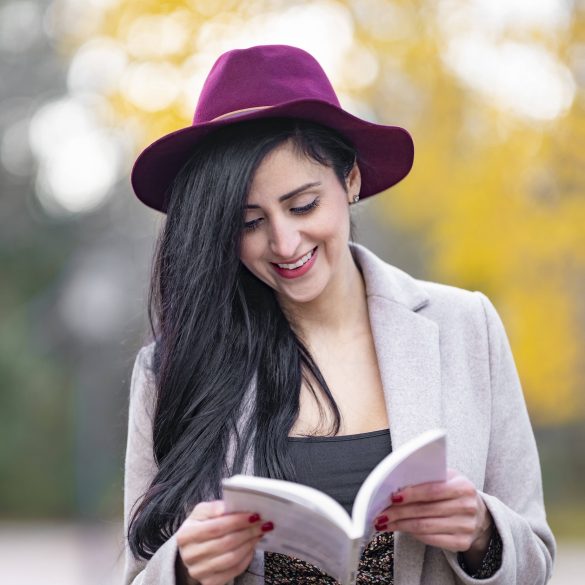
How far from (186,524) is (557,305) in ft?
20.7

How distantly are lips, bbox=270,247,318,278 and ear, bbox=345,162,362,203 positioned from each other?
0.24 metres

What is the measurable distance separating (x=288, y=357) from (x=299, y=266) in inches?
9.9

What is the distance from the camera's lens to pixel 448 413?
2312 millimetres

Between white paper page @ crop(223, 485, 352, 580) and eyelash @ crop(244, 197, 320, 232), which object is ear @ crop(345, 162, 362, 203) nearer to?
eyelash @ crop(244, 197, 320, 232)

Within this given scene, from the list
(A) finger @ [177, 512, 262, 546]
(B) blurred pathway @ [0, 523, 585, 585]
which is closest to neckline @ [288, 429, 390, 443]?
(A) finger @ [177, 512, 262, 546]

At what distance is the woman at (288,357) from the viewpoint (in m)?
2.19

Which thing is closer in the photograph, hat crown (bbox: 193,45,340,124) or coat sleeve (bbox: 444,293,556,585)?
coat sleeve (bbox: 444,293,556,585)

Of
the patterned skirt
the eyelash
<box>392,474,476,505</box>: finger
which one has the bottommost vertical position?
the patterned skirt

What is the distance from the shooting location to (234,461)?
2.23m

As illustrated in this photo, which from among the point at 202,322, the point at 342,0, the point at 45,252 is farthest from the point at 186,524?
the point at 45,252

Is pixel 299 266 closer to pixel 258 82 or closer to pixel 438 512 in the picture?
pixel 258 82

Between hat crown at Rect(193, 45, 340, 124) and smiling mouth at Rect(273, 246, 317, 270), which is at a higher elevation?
hat crown at Rect(193, 45, 340, 124)

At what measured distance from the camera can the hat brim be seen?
2244 millimetres

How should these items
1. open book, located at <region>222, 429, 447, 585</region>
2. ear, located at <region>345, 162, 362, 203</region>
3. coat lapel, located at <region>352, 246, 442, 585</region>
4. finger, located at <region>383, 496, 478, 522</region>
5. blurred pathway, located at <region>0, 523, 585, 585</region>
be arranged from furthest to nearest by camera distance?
blurred pathway, located at <region>0, 523, 585, 585</region>
ear, located at <region>345, 162, 362, 203</region>
coat lapel, located at <region>352, 246, 442, 585</region>
finger, located at <region>383, 496, 478, 522</region>
open book, located at <region>222, 429, 447, 585</region>
